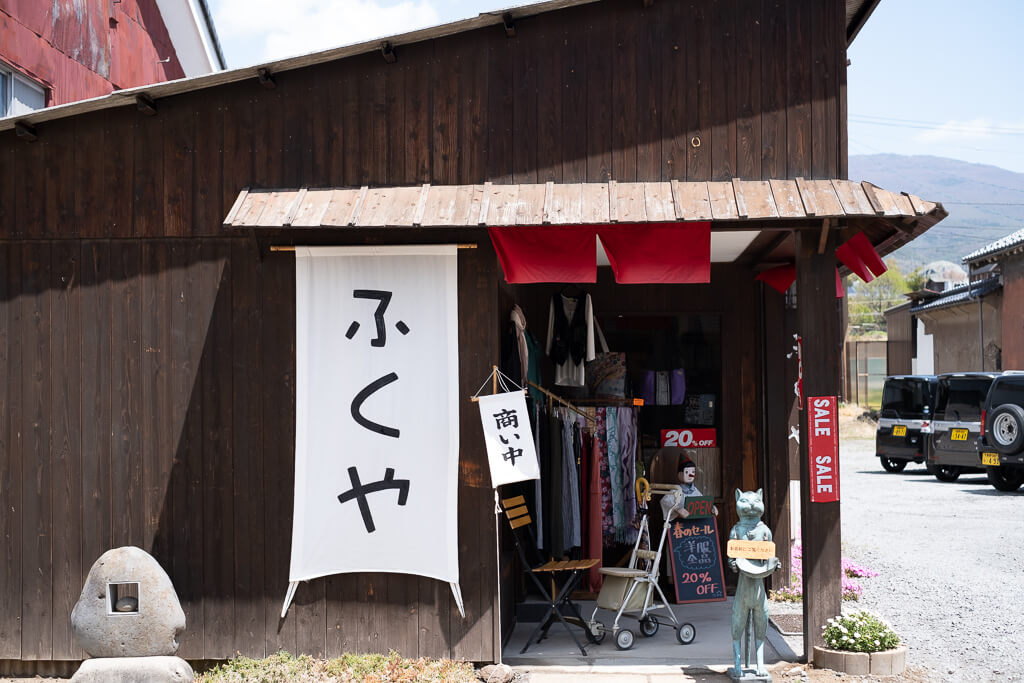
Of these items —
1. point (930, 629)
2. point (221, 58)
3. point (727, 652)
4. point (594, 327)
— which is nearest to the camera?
point (727, 652)

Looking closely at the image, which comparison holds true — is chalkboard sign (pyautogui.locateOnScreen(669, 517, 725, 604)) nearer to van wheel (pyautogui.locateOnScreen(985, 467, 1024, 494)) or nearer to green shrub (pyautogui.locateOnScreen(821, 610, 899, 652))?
green shrub (pyautogui.locateOnScreen(821, 610, 899, 652))

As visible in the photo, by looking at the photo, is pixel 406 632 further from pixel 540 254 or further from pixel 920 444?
pixel 920 444

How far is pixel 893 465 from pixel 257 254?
22.0m

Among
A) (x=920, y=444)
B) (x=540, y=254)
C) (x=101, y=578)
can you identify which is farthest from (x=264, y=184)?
(x=920, y=444)

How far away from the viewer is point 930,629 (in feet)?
30.2

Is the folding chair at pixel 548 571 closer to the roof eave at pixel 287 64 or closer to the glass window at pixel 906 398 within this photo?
the roof eave at pixel 287 64

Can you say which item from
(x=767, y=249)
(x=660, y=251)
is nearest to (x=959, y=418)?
(x=767, y=249)

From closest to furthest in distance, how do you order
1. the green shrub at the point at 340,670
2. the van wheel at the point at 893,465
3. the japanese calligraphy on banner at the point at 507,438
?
1. the green shrub at the point at 340,670
2. the japanese calligraphy on banner at the point at 507,438
3. the van wheel at the point at 893,465

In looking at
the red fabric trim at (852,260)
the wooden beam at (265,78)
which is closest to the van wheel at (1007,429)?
the red fabric trim at (852,260)

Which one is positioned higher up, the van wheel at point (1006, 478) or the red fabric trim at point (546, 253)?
the red fabric trim at point (546, 253)

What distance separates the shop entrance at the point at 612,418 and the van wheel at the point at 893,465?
52.3 ft

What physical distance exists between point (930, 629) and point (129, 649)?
7343 mm

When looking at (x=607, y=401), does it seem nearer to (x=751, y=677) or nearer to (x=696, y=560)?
(x=696, y=560)

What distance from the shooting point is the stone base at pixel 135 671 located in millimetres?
6922
